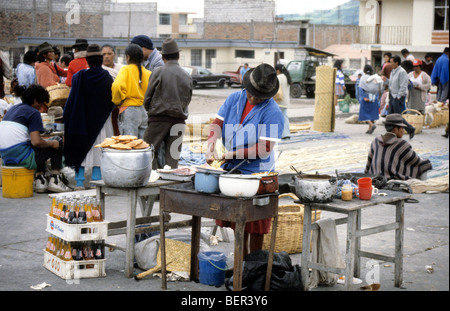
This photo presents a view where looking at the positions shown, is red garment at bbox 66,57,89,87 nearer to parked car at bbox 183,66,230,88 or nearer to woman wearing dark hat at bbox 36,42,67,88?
woman wearing dark hat at bbox 36,42,67,88

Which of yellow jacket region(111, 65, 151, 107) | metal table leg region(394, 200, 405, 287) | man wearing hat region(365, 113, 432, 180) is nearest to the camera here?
metal table leg region(394, 200, 405, 287)

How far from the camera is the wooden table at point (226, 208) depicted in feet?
17.6

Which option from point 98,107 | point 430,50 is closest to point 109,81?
point 98,107

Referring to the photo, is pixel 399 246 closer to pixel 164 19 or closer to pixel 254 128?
pixel 254 128

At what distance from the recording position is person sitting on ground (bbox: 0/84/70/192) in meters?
9.36

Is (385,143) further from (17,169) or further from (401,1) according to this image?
(401,1)

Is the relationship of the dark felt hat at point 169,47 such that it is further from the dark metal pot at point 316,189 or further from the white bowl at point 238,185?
the white bowl at point 238,185

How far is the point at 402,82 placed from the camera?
1666 cm

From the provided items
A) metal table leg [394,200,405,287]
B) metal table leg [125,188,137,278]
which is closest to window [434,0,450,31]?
metal table leg [394,200,405,287]

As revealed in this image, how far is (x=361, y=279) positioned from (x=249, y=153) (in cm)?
155

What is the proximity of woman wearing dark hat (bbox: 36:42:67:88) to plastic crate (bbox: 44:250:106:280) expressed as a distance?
6.34 meters

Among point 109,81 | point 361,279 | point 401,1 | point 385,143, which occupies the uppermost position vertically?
point 401,1

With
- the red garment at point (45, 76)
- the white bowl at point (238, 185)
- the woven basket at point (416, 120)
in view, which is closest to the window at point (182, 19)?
the woven basket at point (416, 120)

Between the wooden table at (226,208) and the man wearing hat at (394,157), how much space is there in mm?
3935
